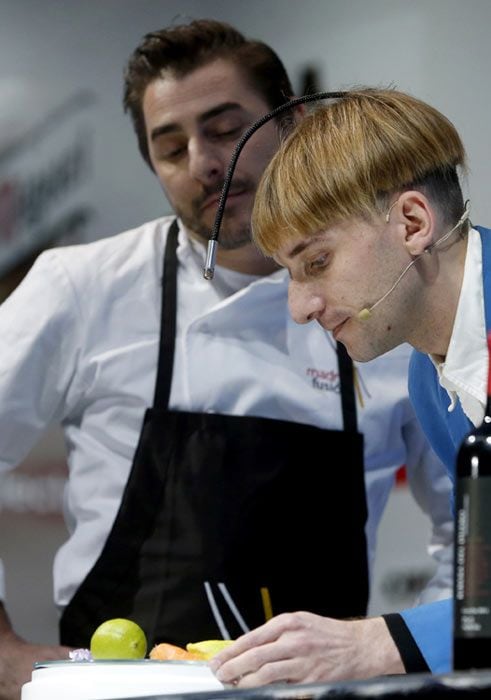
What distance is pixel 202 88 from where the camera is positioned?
2.39m

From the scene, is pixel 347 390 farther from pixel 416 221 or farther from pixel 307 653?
pixel 307 653

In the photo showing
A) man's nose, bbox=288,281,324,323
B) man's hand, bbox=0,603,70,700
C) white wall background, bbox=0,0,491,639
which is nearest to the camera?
man's nose, bbox=288,281,324,323

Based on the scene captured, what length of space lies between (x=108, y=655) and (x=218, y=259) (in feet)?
3.30

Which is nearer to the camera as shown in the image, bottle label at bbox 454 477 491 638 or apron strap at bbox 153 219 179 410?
bottle label at bbox 454 477 491 638

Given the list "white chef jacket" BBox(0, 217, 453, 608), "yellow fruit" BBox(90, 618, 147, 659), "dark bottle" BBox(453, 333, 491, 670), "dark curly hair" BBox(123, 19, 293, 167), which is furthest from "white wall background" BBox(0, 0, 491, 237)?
"dark bottle" BBox(453, 333, 491, 670)

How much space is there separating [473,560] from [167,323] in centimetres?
Result: 134

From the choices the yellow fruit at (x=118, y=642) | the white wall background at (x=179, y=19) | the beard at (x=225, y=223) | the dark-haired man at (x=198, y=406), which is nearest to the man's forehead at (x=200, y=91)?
the dark-haired man at (x=198, y=406)

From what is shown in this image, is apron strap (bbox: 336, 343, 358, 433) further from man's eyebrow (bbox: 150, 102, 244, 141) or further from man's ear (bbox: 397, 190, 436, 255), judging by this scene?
man's ear (bbox: 397, 190, 436, 255)

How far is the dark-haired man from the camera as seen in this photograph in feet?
7.55

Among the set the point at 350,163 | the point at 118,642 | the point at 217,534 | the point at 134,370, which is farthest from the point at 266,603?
the point at 350,163

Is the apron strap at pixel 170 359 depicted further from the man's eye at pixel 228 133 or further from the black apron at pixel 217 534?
the man's eye at pixel 228 133

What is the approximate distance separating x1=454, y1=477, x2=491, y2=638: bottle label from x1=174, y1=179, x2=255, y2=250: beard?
1263 millimetres

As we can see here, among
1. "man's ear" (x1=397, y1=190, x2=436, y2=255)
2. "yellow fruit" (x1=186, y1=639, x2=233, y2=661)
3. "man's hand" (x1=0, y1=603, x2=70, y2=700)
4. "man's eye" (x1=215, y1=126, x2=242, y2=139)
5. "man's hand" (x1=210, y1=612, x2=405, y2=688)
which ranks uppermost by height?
"man's eye" (x1=215, y1=126, x2=242, y2=139)

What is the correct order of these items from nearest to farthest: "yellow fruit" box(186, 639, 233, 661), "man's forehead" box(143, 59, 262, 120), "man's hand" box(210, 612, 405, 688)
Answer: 1. "man's hand" box(210, 612, 405, 688)
2. "yellow fruit" box(186, 639, 233, 661)
3. "man's forehead" box(143, 59, 262, 120)
